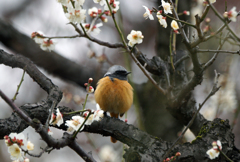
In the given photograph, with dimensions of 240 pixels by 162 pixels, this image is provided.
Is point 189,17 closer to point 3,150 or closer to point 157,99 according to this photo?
point 157,99

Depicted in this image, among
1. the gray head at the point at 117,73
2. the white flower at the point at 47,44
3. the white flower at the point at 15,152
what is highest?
the gray head at the point at 117,73

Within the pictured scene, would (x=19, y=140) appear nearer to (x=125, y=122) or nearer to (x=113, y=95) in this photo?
(x=125, y=122)

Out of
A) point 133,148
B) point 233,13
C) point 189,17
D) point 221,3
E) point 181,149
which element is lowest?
point 133,148

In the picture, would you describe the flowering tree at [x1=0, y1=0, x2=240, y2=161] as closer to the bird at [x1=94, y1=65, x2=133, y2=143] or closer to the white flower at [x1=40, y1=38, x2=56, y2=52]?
the white flower at [x1=40, y1=38, x2=56, y2=52]

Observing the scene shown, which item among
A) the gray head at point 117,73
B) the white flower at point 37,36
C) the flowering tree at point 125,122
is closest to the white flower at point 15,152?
the flowering tree at point 125,122

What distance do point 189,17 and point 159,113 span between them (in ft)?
7.55

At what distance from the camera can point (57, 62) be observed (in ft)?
16.5

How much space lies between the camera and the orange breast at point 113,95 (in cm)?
455

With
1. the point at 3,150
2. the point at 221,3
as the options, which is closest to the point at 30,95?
the point at 3,150

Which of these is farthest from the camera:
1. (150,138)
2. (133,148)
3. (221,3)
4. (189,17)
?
(221,3)

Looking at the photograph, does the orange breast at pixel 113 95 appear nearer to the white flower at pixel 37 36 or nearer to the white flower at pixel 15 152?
the white flower at pixel 37 36

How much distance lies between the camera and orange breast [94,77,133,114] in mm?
4555

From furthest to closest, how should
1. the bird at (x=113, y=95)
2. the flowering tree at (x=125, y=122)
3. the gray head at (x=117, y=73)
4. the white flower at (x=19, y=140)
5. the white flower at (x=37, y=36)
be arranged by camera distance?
1. the gray head at (x=117, y=73)
2. the bird at (x=113, y=95)
3. the white flower at (x=37, y=36)
4. the flowering tree at (x=125, y=122)
5. the white flower at (x=19, y=140)

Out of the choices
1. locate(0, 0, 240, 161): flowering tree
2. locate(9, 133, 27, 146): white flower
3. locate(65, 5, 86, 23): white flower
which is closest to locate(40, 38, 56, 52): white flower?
locate(0, 0, 240, 161): flowering tree
